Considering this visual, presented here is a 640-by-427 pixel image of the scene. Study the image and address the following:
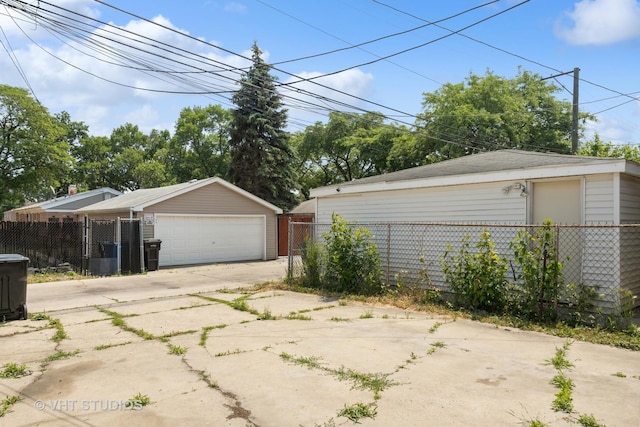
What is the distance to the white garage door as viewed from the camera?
15781 millimetres

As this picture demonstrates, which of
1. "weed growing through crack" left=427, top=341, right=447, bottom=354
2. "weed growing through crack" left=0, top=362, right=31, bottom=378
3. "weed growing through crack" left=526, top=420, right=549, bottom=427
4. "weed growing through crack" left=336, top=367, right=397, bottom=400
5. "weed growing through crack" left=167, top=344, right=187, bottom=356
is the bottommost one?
"weed growing through crack" left=167, top=344, right=187, bottom=356

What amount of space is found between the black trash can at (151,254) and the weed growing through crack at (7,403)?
1093cm

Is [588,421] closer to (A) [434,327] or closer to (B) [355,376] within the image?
(B) [355,376]

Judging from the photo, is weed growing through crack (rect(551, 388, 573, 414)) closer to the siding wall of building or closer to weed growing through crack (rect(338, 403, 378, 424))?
weed growing through crack (rect(338, 403, 378, 424))

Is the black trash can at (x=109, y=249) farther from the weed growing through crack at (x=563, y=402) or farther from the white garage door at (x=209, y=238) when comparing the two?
the weed growing through crack at (x=563, y=402)

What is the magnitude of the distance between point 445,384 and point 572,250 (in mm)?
4691

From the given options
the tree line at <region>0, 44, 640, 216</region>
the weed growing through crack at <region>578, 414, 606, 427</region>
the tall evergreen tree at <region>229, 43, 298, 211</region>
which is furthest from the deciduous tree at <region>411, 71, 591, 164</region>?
the weed growing through crack at <region>578, 414, 606, 427</region>

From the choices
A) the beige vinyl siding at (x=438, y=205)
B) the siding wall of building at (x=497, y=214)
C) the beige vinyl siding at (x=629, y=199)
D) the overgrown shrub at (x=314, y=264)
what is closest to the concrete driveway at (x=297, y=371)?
the siding wall of building at (x=497, y=214)

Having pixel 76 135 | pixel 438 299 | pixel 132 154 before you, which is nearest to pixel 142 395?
pixel 438 299

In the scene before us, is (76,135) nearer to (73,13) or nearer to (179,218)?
(179,218)

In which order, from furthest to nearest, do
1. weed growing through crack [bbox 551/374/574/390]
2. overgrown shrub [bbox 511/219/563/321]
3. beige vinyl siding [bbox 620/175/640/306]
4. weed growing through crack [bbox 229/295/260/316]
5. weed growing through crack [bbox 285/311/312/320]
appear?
weed growing through crack [bbox 229/295/260/316]
beige vinyl siding [bbox 620/175/640/306]
weed growing through crack [bbox 285/311/312/320]
overgrown shrub [bbox 511/219/563/321]
weed growing through crack [bbox 551/374/574/390]

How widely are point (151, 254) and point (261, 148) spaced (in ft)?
47.3

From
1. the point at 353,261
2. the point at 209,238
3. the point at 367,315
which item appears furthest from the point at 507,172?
the point at 209,238

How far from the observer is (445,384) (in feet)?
13.0
